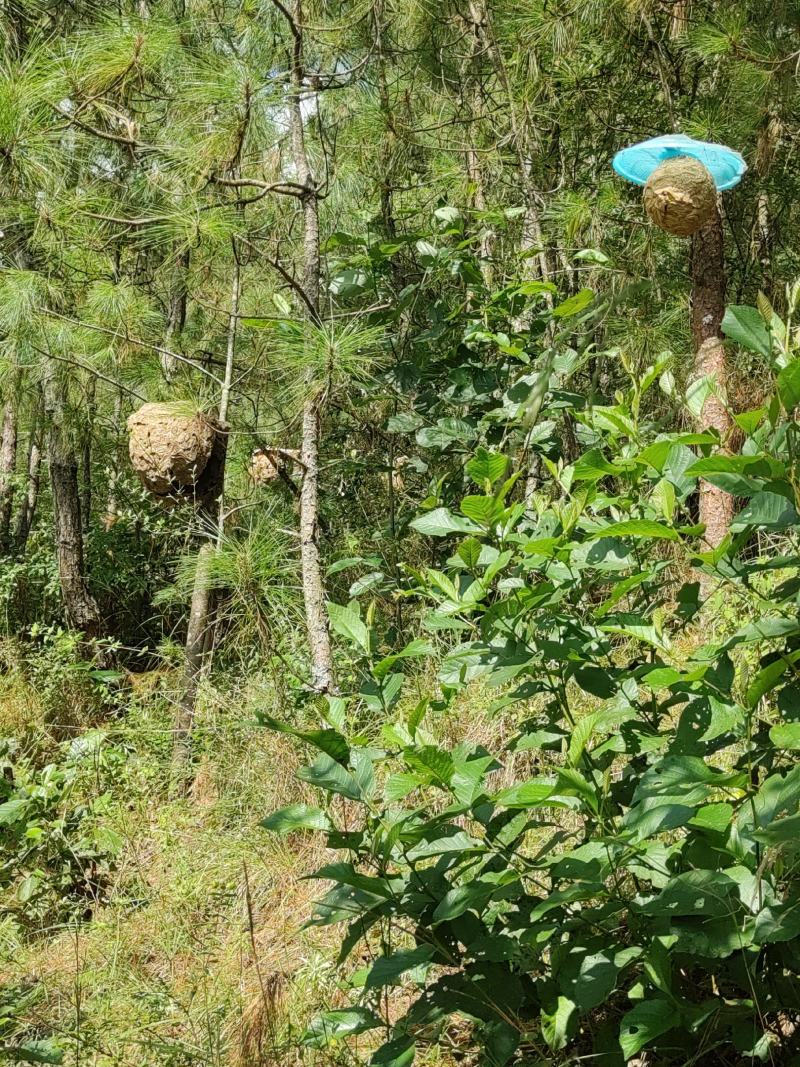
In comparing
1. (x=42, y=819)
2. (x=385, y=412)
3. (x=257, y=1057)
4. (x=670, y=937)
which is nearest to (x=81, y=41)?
(x=385, y=412)

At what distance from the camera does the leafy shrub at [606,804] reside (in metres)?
1.04

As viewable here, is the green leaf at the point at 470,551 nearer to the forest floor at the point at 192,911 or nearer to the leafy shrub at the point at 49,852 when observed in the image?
the forest floor at the point at 192,911

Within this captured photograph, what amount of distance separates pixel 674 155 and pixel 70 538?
3055 mm

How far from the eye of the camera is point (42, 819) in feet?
9.22

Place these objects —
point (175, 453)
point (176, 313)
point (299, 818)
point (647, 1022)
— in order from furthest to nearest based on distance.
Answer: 1. point (176, 313)
2. point (175, 453)
3. point (299, 818)
4. point (647, 1022)

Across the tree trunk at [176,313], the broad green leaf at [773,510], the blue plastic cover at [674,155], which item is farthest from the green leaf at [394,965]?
the tree trunk at [176,313]

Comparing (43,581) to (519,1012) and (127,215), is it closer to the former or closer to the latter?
(127,215)

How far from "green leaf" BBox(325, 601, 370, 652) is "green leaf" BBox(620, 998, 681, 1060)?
52 cm

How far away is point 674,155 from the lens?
3.44 m

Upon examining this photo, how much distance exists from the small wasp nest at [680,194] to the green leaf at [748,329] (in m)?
2.07

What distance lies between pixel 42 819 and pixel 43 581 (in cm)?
254

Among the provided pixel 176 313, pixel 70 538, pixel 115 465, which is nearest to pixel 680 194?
pixel 176 313

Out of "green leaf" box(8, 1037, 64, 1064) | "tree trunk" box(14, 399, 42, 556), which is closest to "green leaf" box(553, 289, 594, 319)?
"green leaf" box(8, 1037, 64, 1064)

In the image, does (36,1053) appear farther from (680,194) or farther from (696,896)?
A: (680,194)
